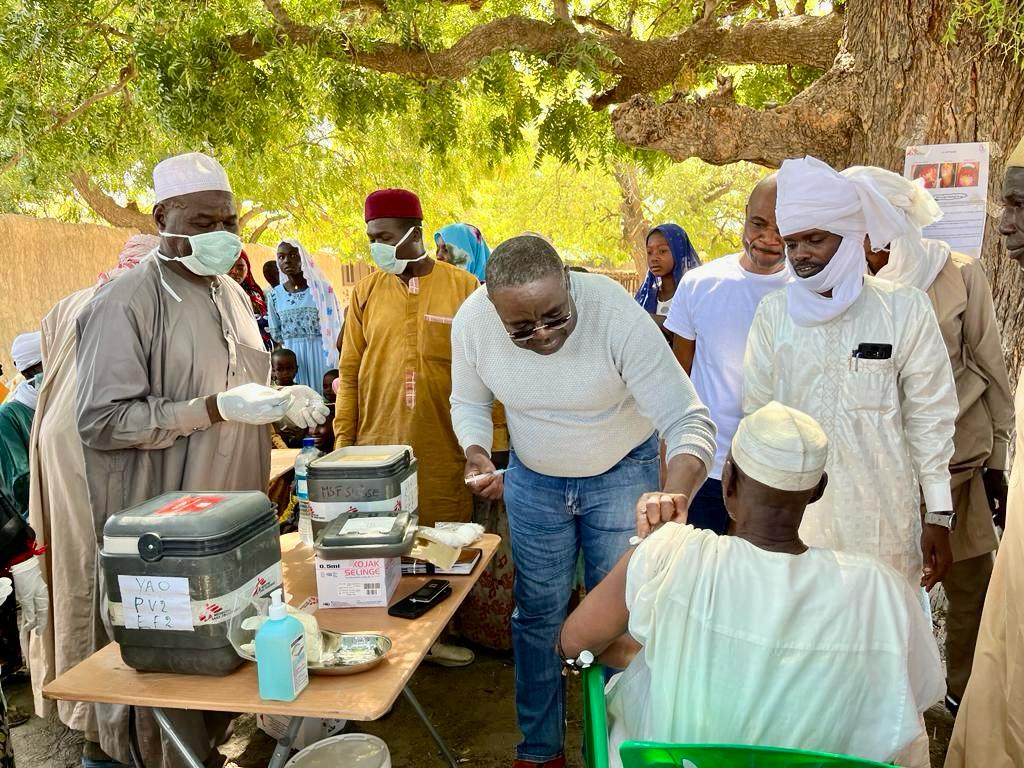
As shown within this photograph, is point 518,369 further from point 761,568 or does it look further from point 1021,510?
point 1021,510

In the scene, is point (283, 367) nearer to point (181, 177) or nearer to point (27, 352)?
point (27, 352)

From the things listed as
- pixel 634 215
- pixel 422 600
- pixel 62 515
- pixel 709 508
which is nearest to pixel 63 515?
pixel 62 515

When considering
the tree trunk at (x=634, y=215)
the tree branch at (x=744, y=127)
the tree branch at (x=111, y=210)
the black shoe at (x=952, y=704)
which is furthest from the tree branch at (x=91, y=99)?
the tree trunk at (x=634, y=215)

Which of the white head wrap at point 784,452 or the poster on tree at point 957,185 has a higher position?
the poster on tree at point 957,185

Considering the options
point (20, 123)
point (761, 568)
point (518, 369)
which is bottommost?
point (761, 568)

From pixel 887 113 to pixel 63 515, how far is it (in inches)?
170

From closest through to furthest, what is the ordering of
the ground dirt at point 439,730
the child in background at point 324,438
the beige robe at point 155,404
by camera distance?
the beige robe at point 155,404
the ground dirt at point 439,730
the child in background at point 324,438

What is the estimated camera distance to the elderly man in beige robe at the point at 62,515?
9.73ft

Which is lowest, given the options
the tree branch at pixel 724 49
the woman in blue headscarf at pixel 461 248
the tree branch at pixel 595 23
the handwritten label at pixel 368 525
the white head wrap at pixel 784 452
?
the handwritten label at pixel 368 525

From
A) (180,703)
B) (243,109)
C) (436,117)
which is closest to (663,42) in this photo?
(436,117)

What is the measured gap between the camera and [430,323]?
3545 mm

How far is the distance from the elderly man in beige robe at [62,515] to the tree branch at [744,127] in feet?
9.70

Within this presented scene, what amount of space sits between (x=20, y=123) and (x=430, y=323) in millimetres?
3145

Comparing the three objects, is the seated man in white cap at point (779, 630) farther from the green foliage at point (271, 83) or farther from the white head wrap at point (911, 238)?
the green foliage at point (271, 83)
